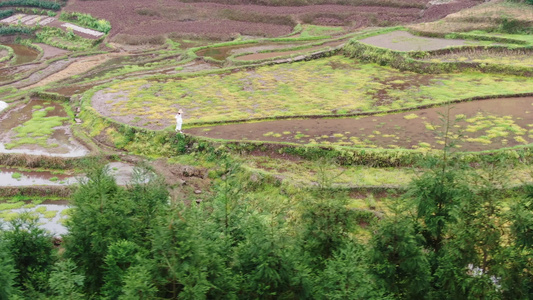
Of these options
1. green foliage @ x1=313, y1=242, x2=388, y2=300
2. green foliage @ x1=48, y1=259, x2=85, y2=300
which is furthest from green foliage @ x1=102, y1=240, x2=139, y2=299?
green foliage @ x1=313, y1=242, x2=388, y2=300

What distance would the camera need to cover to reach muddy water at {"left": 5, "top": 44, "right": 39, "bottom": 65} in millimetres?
44906

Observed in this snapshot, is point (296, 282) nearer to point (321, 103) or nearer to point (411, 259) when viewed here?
point (411, 259)

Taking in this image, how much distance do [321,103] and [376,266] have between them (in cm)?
1750

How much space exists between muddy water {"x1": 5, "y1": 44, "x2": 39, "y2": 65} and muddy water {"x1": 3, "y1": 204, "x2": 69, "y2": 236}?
95.9ft

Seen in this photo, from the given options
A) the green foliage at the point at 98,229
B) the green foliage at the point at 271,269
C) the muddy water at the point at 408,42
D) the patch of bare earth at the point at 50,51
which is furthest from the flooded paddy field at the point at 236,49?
the green foliage at the point at 271,269

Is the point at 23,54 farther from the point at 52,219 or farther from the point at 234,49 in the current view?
the point at 52,219

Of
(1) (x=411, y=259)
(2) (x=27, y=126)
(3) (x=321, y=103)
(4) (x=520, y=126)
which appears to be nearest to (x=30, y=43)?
(2) (x=27, y=126)

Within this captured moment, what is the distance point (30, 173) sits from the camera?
2255cm

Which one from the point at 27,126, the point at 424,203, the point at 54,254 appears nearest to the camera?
the point at 424,203

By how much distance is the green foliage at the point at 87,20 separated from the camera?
51.7 metres

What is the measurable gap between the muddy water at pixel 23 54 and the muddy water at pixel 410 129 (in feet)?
91.8

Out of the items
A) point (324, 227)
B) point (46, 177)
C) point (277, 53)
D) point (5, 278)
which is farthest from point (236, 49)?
point (5, 278)

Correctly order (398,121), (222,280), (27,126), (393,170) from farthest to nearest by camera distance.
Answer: (27,126) → (398,121) → (393,170) → (222,280)

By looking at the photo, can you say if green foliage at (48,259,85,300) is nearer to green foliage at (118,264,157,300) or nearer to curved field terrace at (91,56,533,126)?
green foliage at (118,264,157,300)
